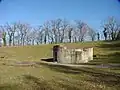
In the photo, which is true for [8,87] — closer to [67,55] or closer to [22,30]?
[67,55]

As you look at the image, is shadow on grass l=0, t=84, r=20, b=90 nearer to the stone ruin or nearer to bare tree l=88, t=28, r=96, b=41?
the stone ruin

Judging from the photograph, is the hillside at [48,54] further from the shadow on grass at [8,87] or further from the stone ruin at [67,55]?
the shadow on grass at [8,87]

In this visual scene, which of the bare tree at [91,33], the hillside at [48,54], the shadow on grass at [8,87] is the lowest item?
the hillside at [48,54]

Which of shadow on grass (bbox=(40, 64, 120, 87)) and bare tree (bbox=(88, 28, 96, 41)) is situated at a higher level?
bare tree (bbox=(88, 28, 96, 41))

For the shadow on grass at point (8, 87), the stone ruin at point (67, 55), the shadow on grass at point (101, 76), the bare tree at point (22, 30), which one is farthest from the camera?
the bare tree at point (22, 30)

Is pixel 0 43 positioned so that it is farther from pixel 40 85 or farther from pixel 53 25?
pixel 40 85

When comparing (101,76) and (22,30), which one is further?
(22,30)

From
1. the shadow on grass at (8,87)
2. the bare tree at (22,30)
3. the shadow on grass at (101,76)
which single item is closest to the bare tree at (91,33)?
the bare tree at (22,30)

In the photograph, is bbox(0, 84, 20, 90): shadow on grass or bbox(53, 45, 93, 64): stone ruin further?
bbox(53, 45, 93, 64): stone ruin

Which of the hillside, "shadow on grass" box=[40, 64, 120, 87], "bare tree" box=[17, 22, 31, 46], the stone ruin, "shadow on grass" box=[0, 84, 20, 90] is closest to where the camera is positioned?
"shadow on grass" box=[0, 84, 20, 90]

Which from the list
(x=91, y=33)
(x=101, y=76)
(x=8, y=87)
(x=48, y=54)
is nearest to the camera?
(x=8, y=87)

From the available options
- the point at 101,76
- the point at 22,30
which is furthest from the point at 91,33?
the point at 101,76

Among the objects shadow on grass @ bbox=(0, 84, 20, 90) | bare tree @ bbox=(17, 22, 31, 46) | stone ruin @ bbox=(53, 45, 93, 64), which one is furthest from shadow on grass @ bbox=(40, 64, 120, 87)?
bare tree @ bbox=(17, 22, 31, 46)

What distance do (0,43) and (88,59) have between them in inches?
2321
